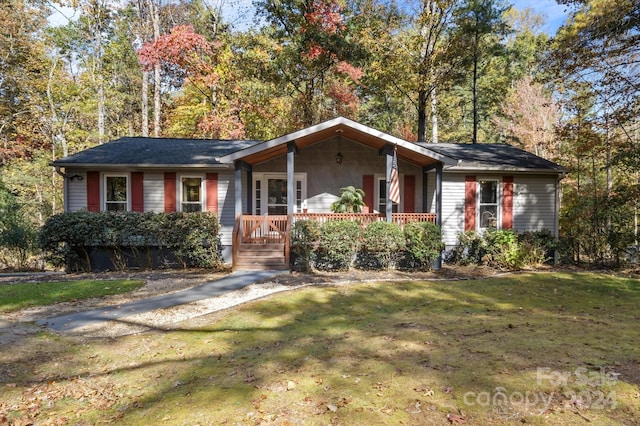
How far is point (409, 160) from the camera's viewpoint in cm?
1241

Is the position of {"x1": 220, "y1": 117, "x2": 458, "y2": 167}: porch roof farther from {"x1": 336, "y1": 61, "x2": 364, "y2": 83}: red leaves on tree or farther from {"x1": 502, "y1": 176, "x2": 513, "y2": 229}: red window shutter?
{"x1": 336, "y1": 61, "x2": 364, "y2": 83}: red leaves on tree

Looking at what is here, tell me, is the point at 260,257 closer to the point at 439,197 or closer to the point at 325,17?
the point at 439,197

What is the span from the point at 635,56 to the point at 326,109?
574 inches

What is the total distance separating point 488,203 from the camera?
40.5 feet

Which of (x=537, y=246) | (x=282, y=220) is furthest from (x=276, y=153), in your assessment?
(x=537, y=246)

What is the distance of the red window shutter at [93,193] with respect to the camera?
1120cm

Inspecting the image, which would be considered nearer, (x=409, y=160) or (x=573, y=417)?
(x=573, y=417)

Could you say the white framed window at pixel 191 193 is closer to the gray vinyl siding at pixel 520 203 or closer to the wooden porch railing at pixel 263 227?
the wooden porch railing at pixel 263 227

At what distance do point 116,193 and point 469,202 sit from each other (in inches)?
461

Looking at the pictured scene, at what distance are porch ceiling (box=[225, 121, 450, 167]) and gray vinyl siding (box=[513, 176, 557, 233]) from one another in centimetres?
347

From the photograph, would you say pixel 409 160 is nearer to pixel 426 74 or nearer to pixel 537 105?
pixel 426 74

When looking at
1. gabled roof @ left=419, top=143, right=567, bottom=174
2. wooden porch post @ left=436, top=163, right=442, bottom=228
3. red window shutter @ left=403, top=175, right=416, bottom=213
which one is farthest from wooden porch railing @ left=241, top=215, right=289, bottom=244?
gabled roof @ left=419, top=143, right=567, bottom=174

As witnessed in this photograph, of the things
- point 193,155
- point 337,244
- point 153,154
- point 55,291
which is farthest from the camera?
point 193,155

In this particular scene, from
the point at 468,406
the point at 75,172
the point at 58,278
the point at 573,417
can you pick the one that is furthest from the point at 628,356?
the point at 75,172
